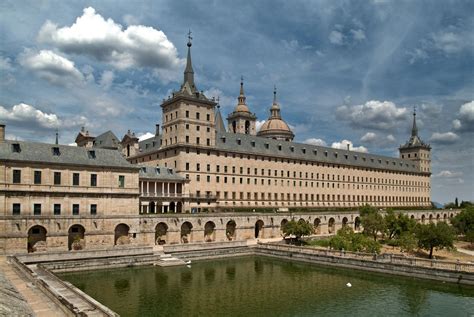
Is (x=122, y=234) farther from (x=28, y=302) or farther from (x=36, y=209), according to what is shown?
(x=28, y=302)

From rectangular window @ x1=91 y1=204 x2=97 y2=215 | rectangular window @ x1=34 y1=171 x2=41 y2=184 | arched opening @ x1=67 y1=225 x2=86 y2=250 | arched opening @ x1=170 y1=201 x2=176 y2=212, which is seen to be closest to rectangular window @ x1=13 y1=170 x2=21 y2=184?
rectangular window @ x1=34 y1=171 x2=41 y2=184

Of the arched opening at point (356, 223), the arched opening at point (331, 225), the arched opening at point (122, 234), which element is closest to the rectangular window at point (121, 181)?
the arched opening at point (122, 234)

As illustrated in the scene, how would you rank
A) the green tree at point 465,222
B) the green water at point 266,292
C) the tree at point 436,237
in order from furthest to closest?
1. the green tree at point 465,222
2. the tree at point 436,237
3. the green water at point 266,292

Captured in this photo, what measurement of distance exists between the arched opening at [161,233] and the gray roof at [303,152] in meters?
21.7

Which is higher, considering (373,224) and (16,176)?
(16,176)

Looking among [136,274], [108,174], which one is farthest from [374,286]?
[108,174]

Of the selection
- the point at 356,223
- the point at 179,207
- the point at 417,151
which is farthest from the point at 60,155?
the point at 417,151

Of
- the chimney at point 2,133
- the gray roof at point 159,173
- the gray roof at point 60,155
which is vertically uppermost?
the chimney at point 2,133

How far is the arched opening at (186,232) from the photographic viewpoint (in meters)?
53.8

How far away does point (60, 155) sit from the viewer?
46688 millimetres

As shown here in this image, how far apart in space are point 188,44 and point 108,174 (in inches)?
1251

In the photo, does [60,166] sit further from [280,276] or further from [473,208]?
[473,208]

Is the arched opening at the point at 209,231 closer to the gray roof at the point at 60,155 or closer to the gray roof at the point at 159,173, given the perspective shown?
the gray roof at the point at 159,173

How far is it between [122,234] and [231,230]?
16100 mm
